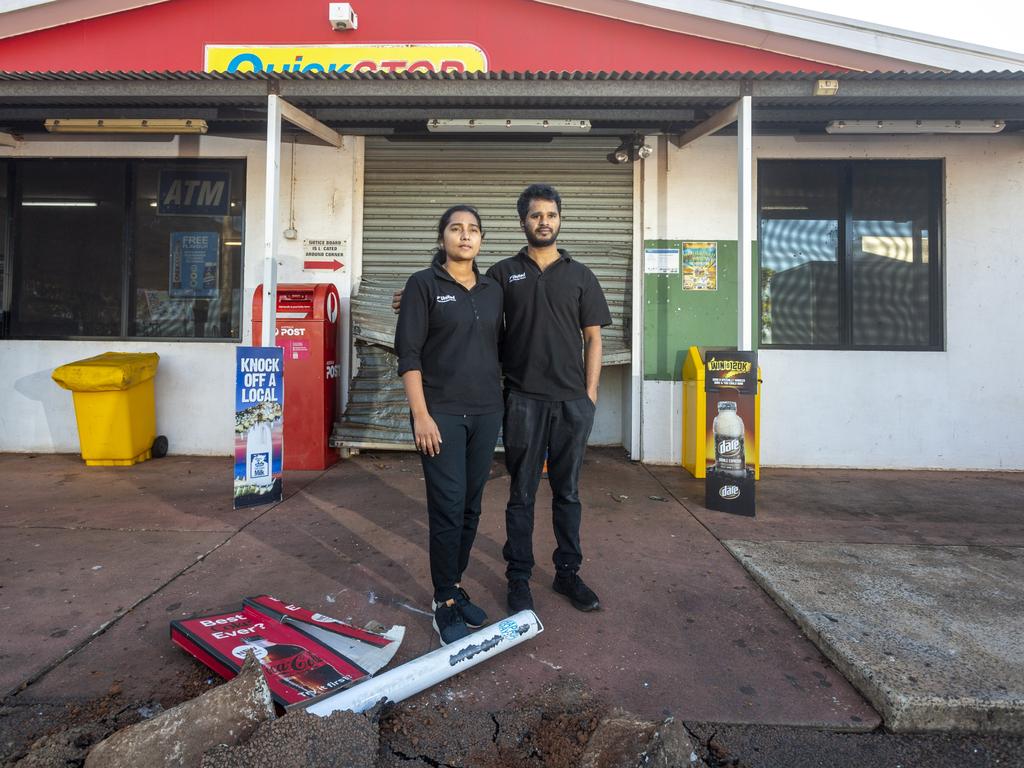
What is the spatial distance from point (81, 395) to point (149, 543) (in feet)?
9.76

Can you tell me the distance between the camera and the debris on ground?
172cm

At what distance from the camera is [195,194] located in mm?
6793

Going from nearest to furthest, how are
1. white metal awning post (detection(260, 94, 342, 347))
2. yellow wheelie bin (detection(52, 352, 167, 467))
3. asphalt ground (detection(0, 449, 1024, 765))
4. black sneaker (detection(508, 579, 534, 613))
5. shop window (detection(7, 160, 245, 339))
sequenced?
asphalt ground (detection(0, 449, 1024, 765)) < black sneaker (detection(508, 579, 534, 613)) < white metal awning post (detection(260, 94, 342, 347)) < yellow wheelie bin (detection(52, 352, 167, 467)) < shop window (detection(7, 160, 245, 339))

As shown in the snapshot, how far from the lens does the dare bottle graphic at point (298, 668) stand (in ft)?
6.97

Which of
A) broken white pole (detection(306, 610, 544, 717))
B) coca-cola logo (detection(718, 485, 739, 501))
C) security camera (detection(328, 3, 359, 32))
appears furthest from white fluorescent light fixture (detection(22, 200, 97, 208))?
Result: coca-cola logo (detection(718, 485, 739, 501))

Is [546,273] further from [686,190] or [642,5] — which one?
[642,5]

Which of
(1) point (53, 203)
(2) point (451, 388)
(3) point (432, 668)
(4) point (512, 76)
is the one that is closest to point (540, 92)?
(4) point (512, 76)

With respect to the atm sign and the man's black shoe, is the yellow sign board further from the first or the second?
the man's black shoe

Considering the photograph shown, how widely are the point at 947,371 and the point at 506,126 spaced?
532 centimetres

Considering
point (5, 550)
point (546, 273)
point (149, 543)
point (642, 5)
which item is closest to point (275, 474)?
point (149, 543)

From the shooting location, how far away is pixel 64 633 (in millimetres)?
2725

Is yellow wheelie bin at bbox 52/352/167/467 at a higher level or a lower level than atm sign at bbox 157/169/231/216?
lower

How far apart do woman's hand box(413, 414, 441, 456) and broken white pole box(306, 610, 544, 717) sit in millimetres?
779

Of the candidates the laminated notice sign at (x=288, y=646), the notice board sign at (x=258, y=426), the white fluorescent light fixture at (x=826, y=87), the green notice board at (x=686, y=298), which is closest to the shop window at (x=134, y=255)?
the notice board sign at (x=258, y=426)
